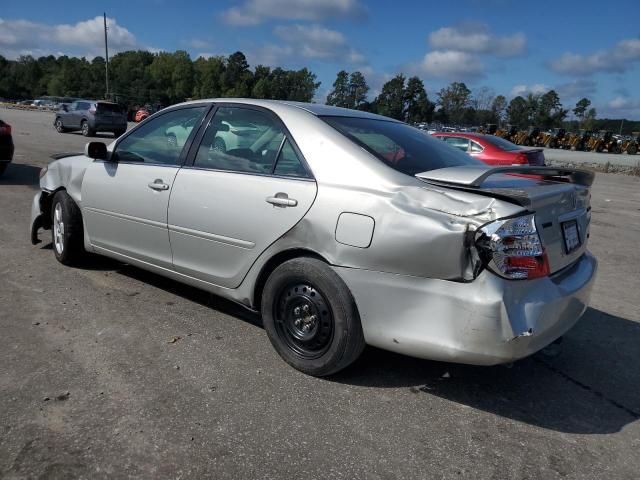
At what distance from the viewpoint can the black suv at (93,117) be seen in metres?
23.8

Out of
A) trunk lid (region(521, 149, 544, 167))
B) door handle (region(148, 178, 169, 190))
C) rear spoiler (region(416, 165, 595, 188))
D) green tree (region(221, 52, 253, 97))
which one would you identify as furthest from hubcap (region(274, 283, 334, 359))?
green tree (region(221, 52, 253, 97))

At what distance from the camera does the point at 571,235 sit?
10.2 feet

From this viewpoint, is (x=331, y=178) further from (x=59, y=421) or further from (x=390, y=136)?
(x=59, y=421)

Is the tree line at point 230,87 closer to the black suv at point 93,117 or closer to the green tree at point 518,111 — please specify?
the green tree at point 518,111

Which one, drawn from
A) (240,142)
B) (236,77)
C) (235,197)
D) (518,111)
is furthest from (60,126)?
(236,77)

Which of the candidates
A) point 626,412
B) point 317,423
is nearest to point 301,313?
point 317,423

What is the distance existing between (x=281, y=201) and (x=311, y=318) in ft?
2.34

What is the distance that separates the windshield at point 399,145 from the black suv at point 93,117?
22.8 m

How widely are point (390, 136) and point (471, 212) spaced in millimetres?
1164

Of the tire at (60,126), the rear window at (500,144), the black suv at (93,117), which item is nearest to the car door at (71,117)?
the black suv at (93,117)

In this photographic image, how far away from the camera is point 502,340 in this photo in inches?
101

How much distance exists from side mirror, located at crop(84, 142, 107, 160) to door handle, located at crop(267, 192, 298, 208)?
1940 millimetres

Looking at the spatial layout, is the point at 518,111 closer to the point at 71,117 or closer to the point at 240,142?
the point at 71,117

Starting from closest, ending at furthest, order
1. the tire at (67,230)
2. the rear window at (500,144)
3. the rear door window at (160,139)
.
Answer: the rear door window at (160,139)
the tire at (67,230)
the rear window at (500,144)
